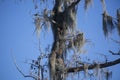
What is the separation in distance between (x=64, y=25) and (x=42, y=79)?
1230 millimetres


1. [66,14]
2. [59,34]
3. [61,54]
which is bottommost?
[61,54]

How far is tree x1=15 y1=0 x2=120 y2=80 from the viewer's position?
6168mm

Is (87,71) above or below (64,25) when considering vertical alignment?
below

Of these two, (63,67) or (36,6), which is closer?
(63,67)

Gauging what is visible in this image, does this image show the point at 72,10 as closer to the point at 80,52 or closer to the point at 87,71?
the point at 80,52

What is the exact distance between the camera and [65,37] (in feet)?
20.8

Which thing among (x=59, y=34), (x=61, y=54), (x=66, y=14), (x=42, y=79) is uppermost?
(x=66, y=14)

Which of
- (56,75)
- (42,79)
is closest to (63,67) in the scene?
(56,75)

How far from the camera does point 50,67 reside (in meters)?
6.23

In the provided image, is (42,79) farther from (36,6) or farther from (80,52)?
(36,6)

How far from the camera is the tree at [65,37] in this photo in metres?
6.17

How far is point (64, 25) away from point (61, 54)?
0.62m

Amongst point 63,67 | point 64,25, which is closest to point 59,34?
point 64,25

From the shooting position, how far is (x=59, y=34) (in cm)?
643
